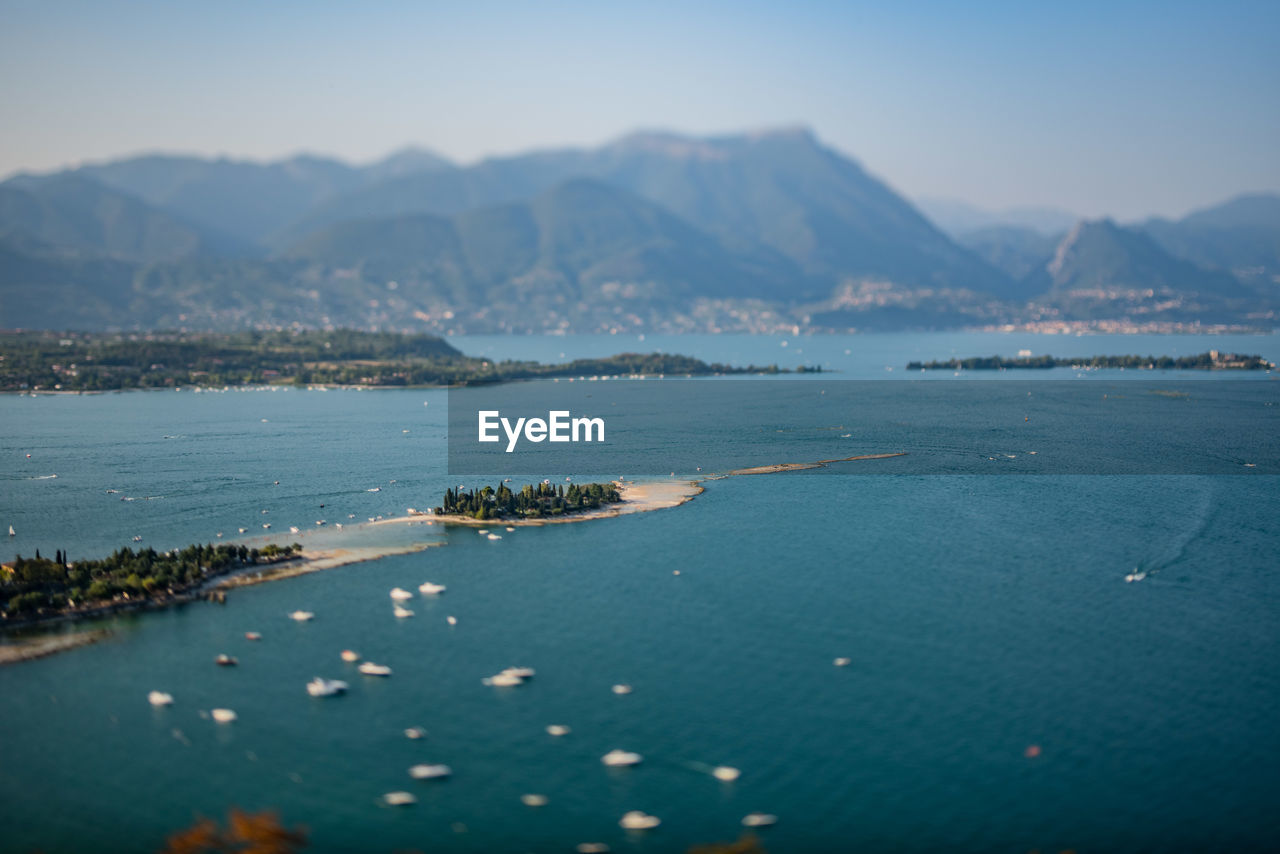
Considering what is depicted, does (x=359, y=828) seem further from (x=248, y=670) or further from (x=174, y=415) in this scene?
(x=174, y=415)

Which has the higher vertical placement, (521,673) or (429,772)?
(521,673)

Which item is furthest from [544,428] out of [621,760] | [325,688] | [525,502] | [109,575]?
[621,760]

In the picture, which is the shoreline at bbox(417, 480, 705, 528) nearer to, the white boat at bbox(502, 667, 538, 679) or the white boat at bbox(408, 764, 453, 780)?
the white boat at bbox(502, 667, 538, 679)

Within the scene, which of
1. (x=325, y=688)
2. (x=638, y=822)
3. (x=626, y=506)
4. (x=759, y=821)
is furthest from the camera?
(x=626, y=506)

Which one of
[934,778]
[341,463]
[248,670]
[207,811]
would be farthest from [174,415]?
[934,778]

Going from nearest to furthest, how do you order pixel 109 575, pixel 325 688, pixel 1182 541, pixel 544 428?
1. pixel 325 688
2. pixel 109 575
3. pixel 1182 541
4. pixel 544 428

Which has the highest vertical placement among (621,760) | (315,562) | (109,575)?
(109,575)

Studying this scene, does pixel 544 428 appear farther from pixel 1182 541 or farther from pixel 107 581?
pixel 1182 541

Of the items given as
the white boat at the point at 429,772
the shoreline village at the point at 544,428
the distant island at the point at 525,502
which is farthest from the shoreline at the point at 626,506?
the white boat at the point at 429,772
